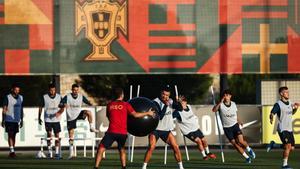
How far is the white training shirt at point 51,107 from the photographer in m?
32.4

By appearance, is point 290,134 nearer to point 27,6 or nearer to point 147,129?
point 147,129

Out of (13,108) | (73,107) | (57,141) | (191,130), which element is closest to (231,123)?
(191,130)

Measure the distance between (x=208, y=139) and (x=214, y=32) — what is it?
3.76m

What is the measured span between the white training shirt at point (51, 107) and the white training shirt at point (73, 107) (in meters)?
0.63

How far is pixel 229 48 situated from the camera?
37.0 m

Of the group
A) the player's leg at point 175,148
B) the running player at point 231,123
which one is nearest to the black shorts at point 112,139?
the player's leg at point 175,148

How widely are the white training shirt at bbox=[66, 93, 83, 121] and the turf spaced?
1215 millimetres

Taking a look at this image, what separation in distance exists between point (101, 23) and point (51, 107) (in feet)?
15.6

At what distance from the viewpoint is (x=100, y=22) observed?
36.2m

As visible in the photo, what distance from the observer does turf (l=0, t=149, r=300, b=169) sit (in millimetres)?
27562

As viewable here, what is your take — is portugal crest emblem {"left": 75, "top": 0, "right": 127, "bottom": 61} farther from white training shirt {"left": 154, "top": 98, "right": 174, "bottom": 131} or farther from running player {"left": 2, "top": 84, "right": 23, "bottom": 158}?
white training shirt {"left": 154, "top": 98, "right": 174, "bottom": 131}

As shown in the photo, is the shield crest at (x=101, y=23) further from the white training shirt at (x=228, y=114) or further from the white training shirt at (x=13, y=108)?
the white training shirt at (x=228, y=114)

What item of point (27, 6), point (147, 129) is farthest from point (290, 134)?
point (27, 6)

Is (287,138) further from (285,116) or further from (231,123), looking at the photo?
(231,123)
